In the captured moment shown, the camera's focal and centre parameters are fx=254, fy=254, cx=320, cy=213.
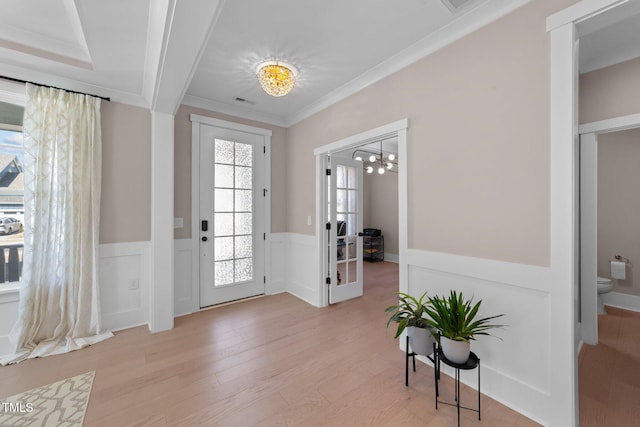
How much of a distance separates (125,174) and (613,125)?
471cm

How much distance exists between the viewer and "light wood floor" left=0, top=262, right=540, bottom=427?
1595mm

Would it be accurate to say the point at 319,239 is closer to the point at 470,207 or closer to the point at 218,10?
the point at 470,207

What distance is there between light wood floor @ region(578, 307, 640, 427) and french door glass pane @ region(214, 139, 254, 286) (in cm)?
350

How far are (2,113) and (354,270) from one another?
4.20 m

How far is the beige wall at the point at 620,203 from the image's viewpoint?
315cm

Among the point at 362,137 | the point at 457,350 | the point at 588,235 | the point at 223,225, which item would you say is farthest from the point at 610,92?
the point at 223,225

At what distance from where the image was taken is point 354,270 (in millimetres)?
3816

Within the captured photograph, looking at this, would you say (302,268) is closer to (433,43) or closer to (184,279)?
(184,279)

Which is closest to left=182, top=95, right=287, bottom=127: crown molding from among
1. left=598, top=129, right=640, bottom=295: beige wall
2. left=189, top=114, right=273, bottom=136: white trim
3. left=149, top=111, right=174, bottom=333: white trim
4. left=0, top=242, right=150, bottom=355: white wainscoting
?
left=189, top=114, right=273, bottom=136: white trim

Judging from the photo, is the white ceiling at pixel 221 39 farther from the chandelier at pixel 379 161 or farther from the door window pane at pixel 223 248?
the chandelier at pixel 379 161

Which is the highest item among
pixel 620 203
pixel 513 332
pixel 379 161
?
pixel 379 161

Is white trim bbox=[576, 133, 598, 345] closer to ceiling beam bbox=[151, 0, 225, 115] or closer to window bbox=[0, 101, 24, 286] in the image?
ceiling beam bbox=[151, 0, 225, 115]

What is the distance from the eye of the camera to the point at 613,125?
2176 mm

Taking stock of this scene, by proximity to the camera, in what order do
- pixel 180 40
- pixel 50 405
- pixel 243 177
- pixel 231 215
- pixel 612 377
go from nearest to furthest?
1. pixel 180 40
2. pixel 50 405
3. pixel 612 377
4. pixel 231 215
5. pixel 243 177
